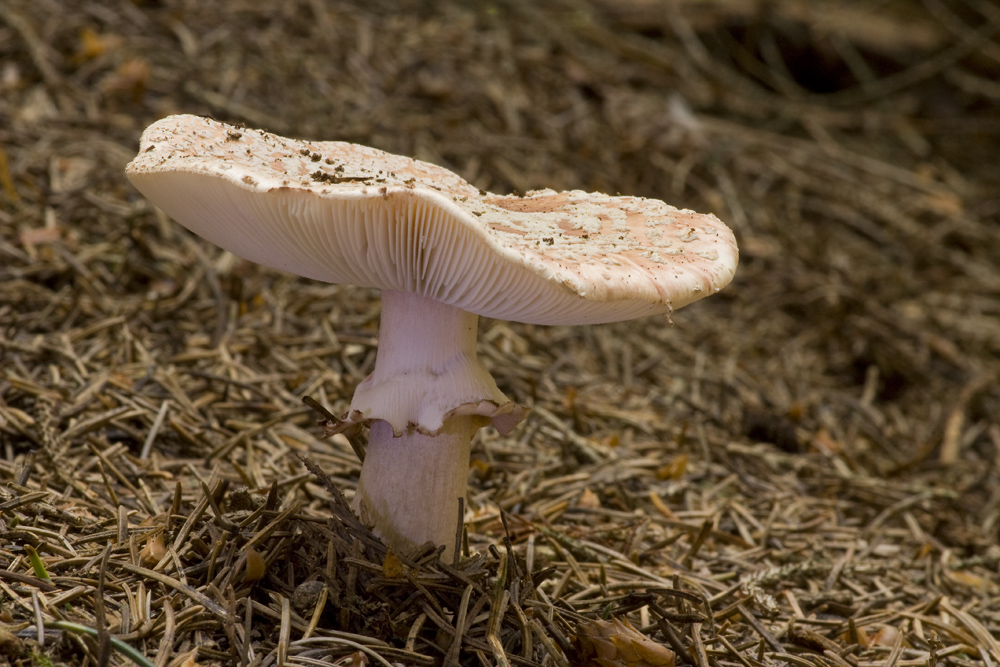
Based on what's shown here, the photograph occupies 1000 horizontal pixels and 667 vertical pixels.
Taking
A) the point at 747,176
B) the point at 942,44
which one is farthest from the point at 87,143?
the point at 942,44

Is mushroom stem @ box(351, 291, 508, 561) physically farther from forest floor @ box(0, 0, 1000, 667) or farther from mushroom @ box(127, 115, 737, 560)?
forest floor @ box(0, 0, 1000, 667)

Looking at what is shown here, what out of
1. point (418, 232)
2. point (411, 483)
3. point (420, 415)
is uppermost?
point (418, 232)

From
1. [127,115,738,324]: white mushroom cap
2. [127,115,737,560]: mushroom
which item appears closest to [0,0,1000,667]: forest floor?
[127,115,737,560]: mushroom

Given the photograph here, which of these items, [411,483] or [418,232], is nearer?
[418,232]

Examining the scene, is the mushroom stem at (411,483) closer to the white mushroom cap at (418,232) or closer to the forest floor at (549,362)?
the forest floor at (549,362)

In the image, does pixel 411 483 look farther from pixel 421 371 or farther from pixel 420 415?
pixel 421 371

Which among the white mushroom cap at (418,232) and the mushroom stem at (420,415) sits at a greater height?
the white mushroom cap at (418,232)

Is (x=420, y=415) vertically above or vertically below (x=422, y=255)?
below

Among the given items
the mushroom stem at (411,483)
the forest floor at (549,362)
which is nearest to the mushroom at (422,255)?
the mushroom stem at (411,483)

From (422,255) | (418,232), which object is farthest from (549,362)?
(418,232)
